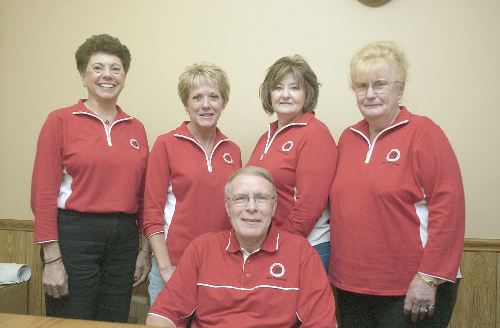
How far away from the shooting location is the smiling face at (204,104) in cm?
181

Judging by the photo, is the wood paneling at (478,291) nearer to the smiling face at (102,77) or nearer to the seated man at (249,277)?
the seated man at (249,277)

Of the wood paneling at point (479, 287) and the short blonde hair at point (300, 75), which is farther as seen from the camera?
the wood paneling at point (479, 287)

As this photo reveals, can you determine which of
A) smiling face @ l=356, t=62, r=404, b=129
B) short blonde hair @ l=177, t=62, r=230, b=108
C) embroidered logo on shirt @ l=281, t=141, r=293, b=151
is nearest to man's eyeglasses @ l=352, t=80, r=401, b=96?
smiling face @ l=356, t=62, r=404, b=129

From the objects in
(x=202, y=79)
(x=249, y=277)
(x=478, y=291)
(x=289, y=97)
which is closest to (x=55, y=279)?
(x=249, y=277)

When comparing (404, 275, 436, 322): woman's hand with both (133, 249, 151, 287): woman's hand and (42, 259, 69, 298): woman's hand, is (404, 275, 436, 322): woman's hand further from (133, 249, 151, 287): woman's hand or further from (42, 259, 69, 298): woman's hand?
(42, 259, 69, 298): woman's hand

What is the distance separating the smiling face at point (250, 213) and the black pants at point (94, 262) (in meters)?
0.59

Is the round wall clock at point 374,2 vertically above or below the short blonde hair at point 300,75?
above

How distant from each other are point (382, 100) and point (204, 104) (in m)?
0.77

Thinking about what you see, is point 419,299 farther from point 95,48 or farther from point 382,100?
point 95,48

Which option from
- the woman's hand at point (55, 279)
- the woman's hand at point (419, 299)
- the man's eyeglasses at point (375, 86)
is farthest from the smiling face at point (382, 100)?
the woman's hand at point (55, 279)

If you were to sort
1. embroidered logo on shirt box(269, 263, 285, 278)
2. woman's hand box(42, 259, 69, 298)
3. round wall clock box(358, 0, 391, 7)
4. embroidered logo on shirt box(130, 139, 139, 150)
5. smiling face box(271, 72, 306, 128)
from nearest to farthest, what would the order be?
embroidered logo on shirt box(269, 263, 285, 278)
woman's hand box(42, 259, 69, 298)
smiling face box(271, 72, 306, 128)
embroidered logo on shirt box(130, 139, 139, 150)
round wall clock box(358, 0, 391, 7)

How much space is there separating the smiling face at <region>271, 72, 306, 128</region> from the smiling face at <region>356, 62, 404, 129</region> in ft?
0.96

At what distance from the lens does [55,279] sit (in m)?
1.67

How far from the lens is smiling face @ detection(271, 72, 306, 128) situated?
1.78 meters
